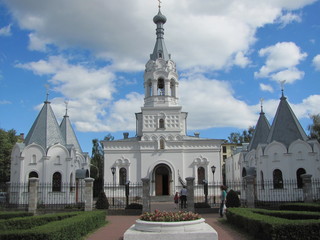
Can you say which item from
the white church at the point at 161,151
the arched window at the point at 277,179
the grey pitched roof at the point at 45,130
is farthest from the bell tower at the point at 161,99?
the arched window at the point at 277,179

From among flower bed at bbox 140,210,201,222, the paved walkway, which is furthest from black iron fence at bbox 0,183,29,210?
flower bed at bbox 140,210,201,222

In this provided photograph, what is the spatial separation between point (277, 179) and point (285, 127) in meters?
4.18

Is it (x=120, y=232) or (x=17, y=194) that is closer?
(x=120, y=232)

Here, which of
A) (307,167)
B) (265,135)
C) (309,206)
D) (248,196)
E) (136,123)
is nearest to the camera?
(309,206)

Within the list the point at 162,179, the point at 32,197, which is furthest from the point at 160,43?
the point at 32,197

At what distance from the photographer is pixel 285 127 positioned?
2673 centimetres

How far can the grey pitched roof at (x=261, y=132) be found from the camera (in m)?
30.1

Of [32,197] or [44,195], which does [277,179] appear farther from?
[44,195]

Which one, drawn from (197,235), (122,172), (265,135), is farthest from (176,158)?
(197,235)

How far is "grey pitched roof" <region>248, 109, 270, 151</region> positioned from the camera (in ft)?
98.9

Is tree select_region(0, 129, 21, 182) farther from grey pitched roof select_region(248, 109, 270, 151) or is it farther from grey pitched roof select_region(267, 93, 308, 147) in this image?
grey pitched roof select_region(267, 93, 308, 147)

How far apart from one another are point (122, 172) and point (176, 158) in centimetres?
543

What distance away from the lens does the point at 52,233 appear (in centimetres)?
957

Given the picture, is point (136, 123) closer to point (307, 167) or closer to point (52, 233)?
point (307, 167)
